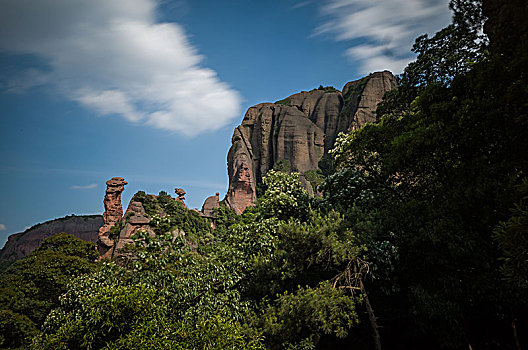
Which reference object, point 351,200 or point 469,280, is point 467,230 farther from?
point 351,200

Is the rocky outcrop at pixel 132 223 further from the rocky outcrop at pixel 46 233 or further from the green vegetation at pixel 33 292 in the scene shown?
the rocky outcrop at pixel 46 233

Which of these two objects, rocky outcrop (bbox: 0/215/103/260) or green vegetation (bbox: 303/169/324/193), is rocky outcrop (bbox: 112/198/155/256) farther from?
rocky outcrop (bbox: 0/215/103/260)

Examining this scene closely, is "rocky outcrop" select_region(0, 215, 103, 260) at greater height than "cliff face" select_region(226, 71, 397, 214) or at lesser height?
lesser

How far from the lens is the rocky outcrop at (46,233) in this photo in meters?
69.4

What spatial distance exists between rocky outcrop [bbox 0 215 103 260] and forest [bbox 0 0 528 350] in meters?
70.0

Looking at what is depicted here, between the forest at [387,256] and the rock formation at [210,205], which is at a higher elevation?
the rock formation at [210,205]

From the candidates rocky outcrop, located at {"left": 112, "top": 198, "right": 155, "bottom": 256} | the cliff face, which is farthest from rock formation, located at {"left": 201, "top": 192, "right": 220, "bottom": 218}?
rocky outcrop, located at {"left": 112, "top": 198, "right": 155, "bottom": 256}

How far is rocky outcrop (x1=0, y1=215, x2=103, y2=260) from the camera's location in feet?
228

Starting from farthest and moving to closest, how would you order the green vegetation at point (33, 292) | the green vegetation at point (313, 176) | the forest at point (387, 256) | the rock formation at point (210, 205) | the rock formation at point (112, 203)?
1. the rock formation at point (210, 205)
2. the rock formation at point (112, 203)
3. the green vegetation at point (313, 176)
4. the green vegetation at point (33, 292)
5. the forest at point (387, 256)

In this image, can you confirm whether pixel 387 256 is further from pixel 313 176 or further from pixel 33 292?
pixel 313 176

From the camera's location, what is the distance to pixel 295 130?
49.1 m

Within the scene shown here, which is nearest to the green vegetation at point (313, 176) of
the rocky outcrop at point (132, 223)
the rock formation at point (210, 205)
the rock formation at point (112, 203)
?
the rock formation at point (210, 205)

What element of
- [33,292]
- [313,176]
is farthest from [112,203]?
[313,176]

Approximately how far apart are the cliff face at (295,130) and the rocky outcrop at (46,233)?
41.9m
